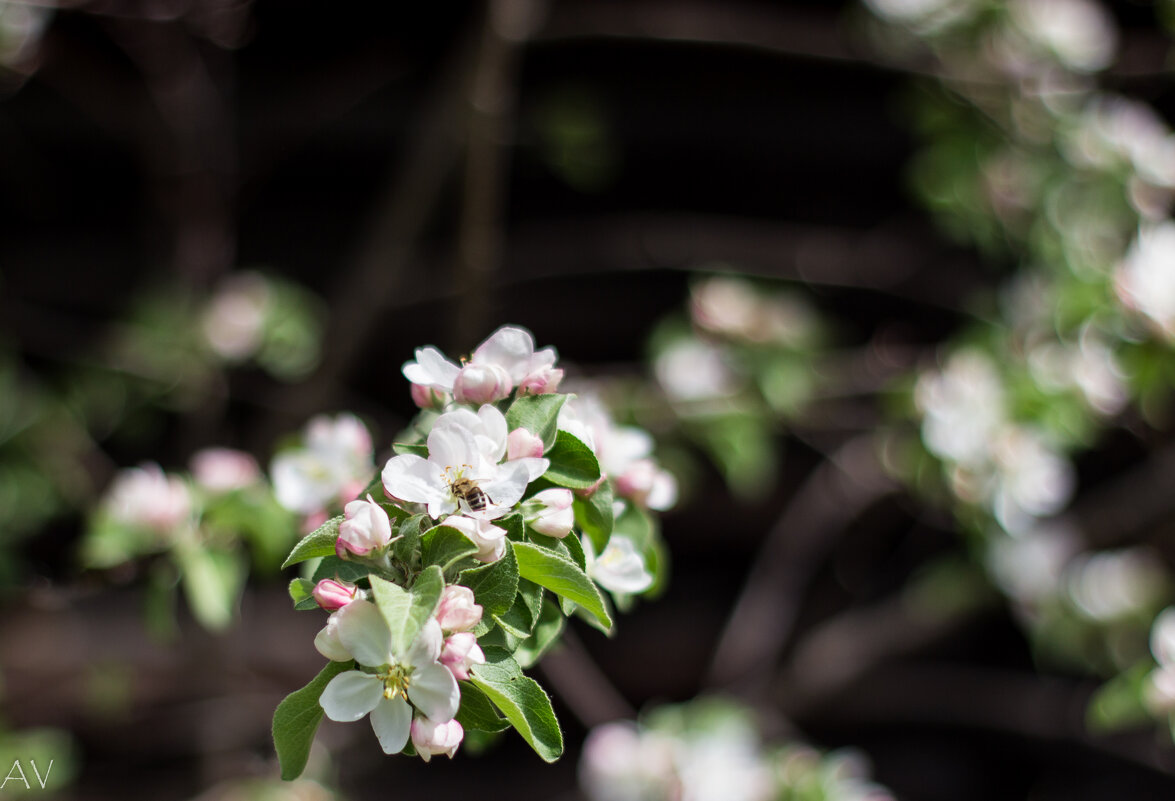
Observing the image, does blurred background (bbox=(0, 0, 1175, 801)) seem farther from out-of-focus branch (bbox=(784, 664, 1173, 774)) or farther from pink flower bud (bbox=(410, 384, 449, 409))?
pink flower bud (bbox=(410, 384, 449, 409))

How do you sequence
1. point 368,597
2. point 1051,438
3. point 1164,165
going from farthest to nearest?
point 1164,165, point 1051,438, point 368,597

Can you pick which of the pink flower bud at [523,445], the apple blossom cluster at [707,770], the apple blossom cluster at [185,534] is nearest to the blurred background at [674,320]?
the apple blossom cluster at [707,770]

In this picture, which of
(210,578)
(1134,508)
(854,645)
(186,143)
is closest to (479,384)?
(210,578)

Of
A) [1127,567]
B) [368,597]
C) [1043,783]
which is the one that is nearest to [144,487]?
[368,597]

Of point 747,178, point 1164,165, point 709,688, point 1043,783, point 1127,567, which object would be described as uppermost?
point 1164,165

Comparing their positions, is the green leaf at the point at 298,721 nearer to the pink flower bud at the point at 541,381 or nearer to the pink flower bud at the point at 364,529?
the pink flower bud at the point at 364,529

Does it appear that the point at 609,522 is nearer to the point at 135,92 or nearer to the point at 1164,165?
the point at 1164,165
